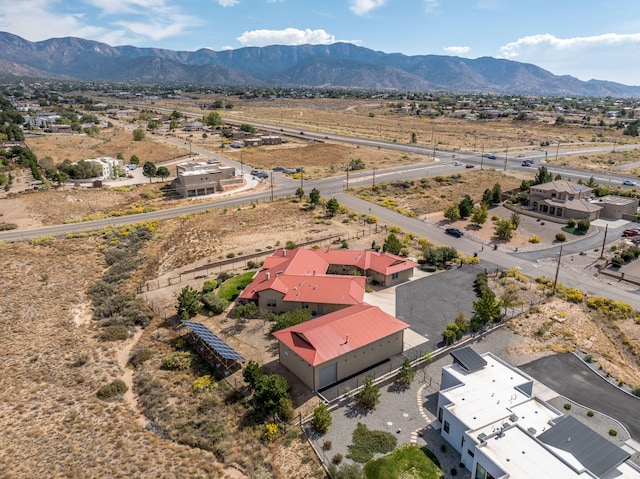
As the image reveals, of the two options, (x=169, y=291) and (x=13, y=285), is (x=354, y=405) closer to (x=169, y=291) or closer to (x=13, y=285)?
Result: (x=169, y=291)

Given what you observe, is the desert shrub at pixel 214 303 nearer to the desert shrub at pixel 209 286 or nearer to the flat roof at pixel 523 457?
the desert shrub at pixel 209 286

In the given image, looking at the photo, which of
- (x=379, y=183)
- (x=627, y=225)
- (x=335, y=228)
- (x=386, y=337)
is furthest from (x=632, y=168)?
(x=386, y=337)

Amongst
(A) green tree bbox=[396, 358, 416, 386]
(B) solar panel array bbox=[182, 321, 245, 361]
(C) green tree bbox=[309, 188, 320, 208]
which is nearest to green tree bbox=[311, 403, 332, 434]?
(A) green tree bbox=[396, 358, 416, 386]

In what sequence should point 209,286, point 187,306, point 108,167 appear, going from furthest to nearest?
1. point 108,167
2. point 209,286
3. point 187,306

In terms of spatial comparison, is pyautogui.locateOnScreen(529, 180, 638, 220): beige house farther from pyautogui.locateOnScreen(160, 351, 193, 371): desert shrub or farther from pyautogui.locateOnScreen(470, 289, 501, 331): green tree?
pyautogui.locateOnScreen(160, 351, 193, 371): desert shrub

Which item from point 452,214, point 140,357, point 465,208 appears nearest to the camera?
point 140,357

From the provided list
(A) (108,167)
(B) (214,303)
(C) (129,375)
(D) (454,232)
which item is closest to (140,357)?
(C) (129,375)

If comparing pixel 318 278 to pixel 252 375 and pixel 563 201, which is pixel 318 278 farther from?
pixel 563 201
